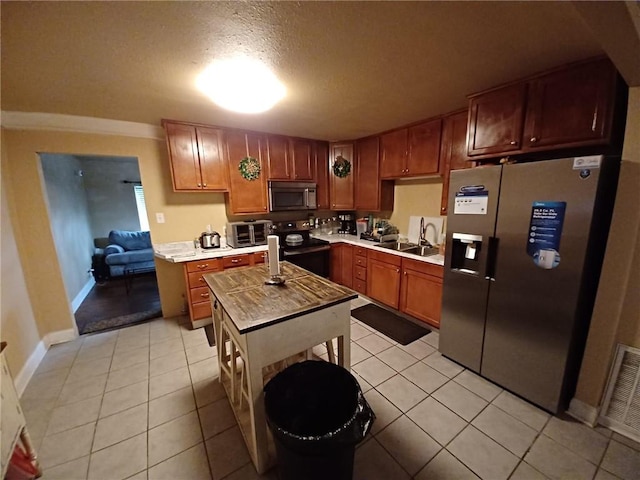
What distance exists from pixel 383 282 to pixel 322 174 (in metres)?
1.91

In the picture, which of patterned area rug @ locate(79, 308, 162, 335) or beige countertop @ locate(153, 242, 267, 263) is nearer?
beige countertop @ locate(153, 242, 267, 263)

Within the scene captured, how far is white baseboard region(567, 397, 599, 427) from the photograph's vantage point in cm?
161

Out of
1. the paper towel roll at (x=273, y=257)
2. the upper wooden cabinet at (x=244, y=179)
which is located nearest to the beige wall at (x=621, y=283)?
the paper towel roll at (x=273, y=257)

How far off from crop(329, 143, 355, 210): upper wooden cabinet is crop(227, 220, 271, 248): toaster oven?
4.02 feet

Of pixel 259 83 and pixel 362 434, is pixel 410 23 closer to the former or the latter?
pixel 259 83

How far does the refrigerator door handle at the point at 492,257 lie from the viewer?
1846 mm

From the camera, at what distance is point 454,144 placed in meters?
2.56

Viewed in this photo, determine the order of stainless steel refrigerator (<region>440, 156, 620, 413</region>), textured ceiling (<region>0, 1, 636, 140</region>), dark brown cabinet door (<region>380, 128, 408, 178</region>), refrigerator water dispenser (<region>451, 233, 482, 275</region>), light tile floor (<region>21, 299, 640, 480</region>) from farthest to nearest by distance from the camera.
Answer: dark brown cabinet door (<region>380, 128, 408, 178</region>)
refrigerator water dispenser (<region>451, 233, 482, 275</region>)
stainless steel refrigerator (<region>440, 156, 620, 413</region>)
light tile floor (<region>21, 299, 640, 480</region>)
textured ceiling (<region>0, 1, 636, 140</region>)

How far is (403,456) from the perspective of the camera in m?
1.44

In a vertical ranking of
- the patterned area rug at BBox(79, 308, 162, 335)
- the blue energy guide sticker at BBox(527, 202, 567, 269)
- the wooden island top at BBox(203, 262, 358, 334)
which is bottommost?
the patterned area rug at BBox(79, 308, 162, 335)

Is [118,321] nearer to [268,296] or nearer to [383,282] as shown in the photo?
[268,296]

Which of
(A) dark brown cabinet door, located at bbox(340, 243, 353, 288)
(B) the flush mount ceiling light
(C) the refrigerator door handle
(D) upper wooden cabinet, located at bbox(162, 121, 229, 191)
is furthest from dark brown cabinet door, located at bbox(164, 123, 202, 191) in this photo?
(C) the refrigerator door handle

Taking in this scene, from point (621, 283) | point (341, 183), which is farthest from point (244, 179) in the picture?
point (621, 283)

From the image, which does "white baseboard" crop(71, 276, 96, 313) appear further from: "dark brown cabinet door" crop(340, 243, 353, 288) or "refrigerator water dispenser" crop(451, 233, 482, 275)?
"refrigerator water dispenser" crop(451, 233, 482, 275)
